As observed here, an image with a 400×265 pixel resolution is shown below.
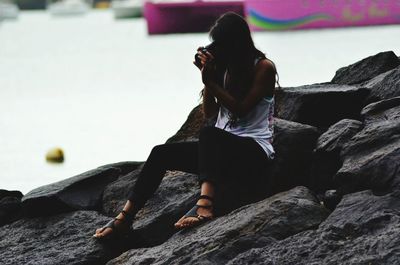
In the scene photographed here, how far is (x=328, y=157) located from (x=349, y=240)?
32.4 inches

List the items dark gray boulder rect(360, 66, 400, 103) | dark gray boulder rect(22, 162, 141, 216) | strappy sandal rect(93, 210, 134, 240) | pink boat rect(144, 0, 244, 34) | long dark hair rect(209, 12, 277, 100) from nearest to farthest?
1. long dark hair rect(209, 12, 277, 100)
2. strappy sandal rect(93, 210, 134, 240)
3. dark gray boulder rect(360, 66, 400, 103)
4. dark gray boulder rect(22, 162, 141, 216)
5. pink boat rect(144, 0, 244, 34)

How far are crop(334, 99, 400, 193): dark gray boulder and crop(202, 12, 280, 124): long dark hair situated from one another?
563 mm

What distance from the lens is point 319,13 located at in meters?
25.8

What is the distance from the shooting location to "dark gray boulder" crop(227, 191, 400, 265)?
8.39 feet

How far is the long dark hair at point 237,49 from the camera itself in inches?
131

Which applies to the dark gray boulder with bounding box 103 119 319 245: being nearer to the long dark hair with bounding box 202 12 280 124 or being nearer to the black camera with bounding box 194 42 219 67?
the long dark hair with bounding box 202 12 280 124

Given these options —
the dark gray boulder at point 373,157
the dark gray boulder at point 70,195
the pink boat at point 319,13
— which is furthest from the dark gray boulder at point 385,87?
the pink boat at point 319,13

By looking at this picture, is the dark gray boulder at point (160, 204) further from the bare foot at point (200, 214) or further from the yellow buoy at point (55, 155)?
the yellow buoy at point (55, 155)

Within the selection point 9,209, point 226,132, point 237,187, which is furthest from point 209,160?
point 9,209

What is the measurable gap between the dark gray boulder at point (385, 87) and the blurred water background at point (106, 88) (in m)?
3.63

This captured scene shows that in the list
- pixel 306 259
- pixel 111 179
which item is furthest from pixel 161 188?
pixel 306 259

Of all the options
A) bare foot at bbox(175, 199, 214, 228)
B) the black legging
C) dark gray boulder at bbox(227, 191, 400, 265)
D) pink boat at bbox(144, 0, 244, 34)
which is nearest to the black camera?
the black legging

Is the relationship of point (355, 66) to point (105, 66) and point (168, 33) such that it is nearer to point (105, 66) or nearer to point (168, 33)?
point (105, 66)

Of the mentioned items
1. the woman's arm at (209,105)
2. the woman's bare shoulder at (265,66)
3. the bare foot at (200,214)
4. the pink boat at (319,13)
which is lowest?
the pink boat at (319,13)
